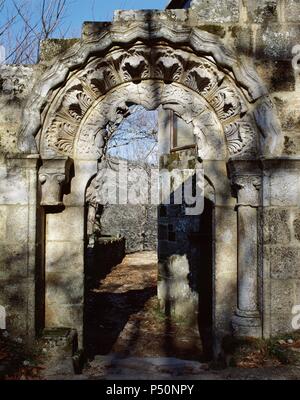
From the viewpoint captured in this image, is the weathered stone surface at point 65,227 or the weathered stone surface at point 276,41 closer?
the weathered stone surface at point 276,41

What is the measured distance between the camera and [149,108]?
13.4 ft

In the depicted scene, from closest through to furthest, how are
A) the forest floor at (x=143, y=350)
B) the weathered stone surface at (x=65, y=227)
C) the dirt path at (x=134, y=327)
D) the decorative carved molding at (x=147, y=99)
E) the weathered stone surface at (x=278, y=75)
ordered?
the forest floor at (x=143, y=350) → the weathered stone surface at (x=278, y=75) → the decorative carved molding at (x=147, y=99) → the weathered stone surface at (x=65, y=227) → the dirt path at (x=134, y=327)

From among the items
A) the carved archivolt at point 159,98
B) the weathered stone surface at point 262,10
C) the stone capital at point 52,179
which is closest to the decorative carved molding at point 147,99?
the carved archivolt at point 159,98

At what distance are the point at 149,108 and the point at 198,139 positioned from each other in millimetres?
584

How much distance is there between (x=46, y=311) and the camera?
400 cm

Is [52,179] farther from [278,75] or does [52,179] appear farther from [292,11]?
[292,11]

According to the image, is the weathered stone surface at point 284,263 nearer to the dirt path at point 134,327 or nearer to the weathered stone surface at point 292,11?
the weathered stone surface at point 292,11

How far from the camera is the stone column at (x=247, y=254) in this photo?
146 inches

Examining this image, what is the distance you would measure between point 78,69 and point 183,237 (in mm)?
4628

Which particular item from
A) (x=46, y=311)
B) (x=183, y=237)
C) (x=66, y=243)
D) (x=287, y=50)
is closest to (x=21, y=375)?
(x=46, y=311)

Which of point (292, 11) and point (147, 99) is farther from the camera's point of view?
point (147, 99)

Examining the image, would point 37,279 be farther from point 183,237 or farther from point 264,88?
point 183,237

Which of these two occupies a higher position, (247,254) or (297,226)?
(297,226)

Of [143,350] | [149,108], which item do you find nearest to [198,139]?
[149,108]
